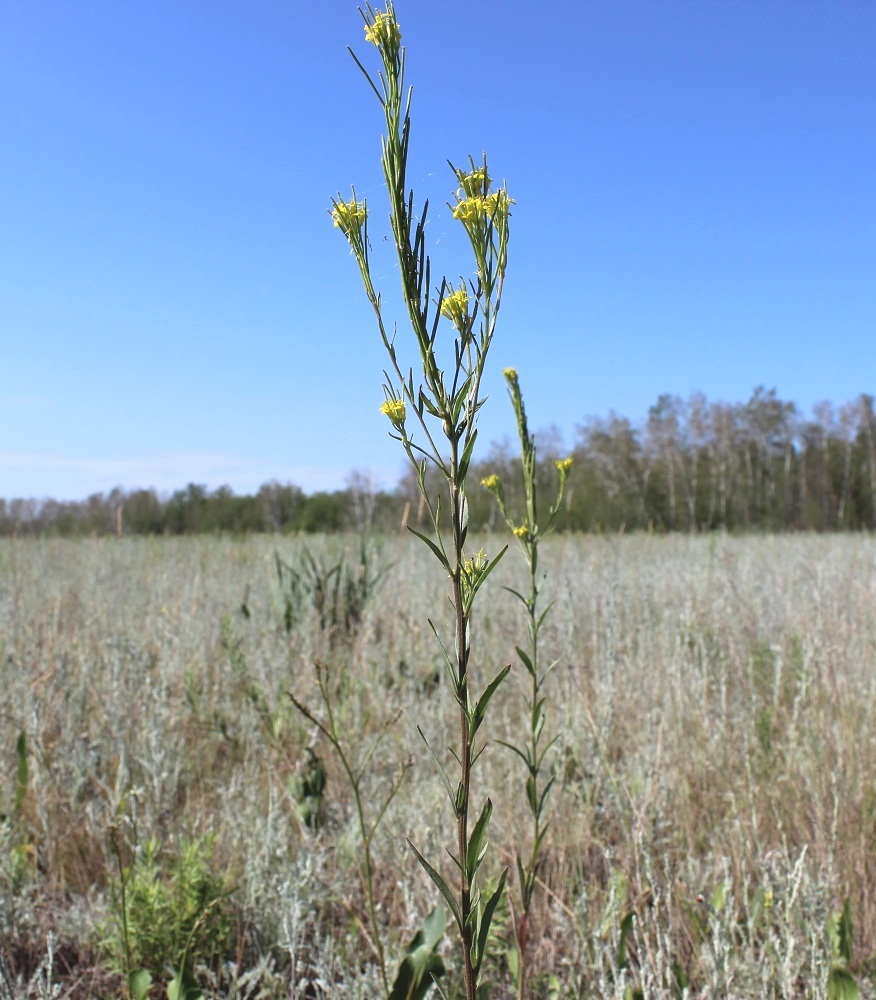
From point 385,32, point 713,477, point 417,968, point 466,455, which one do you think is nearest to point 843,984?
point 417,968

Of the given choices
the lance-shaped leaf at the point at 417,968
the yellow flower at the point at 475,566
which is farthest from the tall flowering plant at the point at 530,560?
the yellow flower at the point at 475,566

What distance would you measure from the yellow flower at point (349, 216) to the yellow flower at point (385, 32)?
0.54 feet

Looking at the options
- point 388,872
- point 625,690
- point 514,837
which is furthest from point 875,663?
point 388,872

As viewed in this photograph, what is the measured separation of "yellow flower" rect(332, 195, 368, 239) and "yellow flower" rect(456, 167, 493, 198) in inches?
4.8

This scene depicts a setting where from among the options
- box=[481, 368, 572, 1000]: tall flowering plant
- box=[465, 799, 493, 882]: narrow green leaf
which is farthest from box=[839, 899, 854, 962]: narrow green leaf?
box=[465, 799, 493, 882]: narrow green leaf

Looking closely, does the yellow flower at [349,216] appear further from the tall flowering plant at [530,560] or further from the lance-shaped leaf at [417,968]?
the lance-shaped leaf at [417,968]

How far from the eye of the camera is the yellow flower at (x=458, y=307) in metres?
0.80

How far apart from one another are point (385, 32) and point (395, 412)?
424 millimetres

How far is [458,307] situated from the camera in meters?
0.80

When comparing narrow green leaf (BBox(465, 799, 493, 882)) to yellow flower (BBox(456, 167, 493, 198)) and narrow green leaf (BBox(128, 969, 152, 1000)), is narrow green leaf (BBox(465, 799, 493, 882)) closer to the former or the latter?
yellow flower (BBox(456, 167, 493, 198))

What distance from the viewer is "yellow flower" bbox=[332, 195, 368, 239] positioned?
2.83 feet

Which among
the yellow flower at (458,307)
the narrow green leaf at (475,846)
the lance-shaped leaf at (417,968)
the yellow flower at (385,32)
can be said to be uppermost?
the yellow flower at (385,32)

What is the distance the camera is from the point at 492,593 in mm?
4945

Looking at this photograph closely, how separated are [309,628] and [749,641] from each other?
6.96 feet
